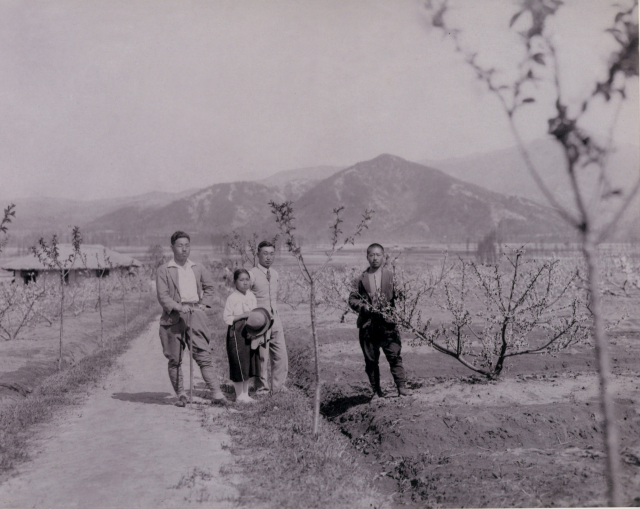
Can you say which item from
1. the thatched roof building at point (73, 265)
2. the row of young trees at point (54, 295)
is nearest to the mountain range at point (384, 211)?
the thatched roof building at point (73, 265)

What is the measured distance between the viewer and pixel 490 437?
5113mm

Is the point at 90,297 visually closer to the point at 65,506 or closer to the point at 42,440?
the point at 42,440

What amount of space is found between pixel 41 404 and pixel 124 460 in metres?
2.47

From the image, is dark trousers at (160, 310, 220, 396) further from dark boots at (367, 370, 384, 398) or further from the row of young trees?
the row of young trees

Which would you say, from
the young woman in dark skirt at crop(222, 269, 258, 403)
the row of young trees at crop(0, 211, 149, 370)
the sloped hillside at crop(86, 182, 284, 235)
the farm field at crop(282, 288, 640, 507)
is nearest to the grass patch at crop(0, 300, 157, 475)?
the row of young trees at crop(0, 211, 149, 370)

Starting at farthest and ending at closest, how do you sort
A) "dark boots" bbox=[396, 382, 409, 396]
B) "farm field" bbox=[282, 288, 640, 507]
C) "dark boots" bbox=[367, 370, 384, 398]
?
"dark boots" bbox=[367, 370, 384, 398], "dark boots" bbox=[396, 382, 409, 396], "farm field" bbox=[282, 288, 640, 507]

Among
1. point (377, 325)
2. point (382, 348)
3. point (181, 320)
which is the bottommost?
point (382, 348)

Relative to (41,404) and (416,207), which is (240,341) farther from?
(416,207)

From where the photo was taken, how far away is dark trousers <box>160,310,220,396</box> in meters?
6.64

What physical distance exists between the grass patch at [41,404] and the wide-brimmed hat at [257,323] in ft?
7.39

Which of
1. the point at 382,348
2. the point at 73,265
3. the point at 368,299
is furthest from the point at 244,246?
the point at 73,265

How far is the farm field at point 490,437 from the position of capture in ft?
13.4

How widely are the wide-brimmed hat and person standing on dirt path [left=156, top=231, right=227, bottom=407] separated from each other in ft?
1.69

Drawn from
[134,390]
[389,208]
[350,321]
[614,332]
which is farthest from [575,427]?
[389,208]
